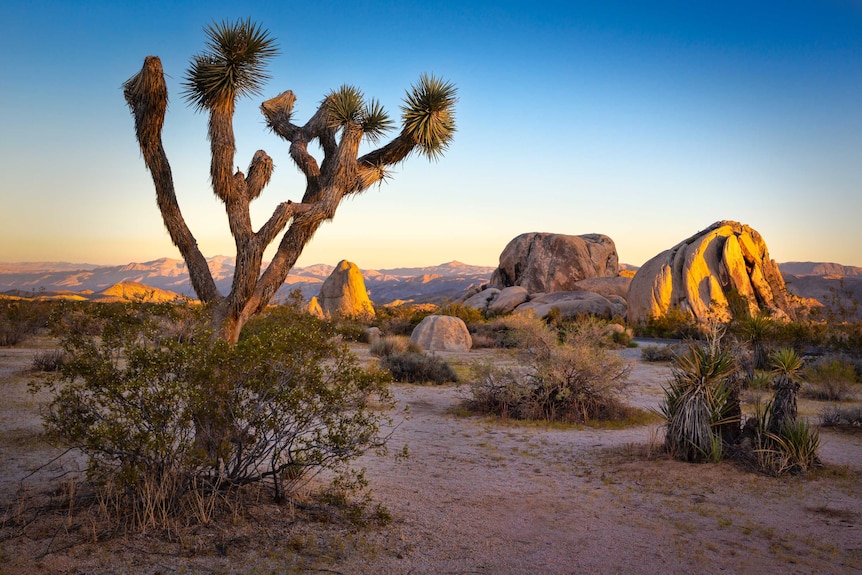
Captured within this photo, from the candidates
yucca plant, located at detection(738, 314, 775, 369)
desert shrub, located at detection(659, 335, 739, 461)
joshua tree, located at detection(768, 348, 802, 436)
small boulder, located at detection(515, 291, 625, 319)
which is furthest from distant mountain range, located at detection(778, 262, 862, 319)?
desert shrub, located at detection(659, 335, 739, 461)

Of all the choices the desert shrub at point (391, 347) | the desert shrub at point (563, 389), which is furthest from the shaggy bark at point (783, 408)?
the desert shrub at point (391, 347)

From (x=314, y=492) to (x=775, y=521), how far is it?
4.29 metres

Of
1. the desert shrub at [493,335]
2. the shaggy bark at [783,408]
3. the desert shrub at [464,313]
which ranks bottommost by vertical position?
the desert shrub at [493,335]

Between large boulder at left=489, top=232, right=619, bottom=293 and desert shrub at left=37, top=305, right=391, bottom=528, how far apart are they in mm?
36158

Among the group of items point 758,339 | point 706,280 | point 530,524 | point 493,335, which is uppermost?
point 706,280

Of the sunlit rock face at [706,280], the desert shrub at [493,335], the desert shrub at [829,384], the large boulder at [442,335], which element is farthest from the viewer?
the sunlit rock face at [706,280]

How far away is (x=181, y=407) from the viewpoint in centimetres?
493

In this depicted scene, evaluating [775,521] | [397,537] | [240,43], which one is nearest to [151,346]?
[397,537]

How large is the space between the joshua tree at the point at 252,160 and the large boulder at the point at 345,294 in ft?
85.8

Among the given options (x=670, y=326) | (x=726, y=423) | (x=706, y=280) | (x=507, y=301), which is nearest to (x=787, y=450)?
(x=726, y=423)

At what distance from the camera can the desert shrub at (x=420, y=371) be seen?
1466cm

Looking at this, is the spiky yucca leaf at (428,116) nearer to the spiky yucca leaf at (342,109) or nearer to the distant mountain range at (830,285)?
the spiky yucca leaf at (342,109)

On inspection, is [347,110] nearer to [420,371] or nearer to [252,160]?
[252,160]

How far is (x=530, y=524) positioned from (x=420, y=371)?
9.50m
